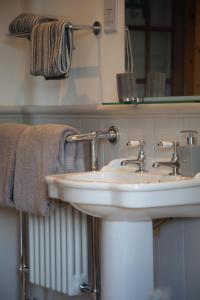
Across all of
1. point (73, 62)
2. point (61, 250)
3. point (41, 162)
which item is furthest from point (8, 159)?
point (73, 62)

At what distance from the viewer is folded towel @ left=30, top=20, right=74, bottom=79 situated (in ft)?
8.21

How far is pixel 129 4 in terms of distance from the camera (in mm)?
2412

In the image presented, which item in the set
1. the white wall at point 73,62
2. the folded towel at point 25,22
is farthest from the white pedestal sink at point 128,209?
the folded towel at point 25,22

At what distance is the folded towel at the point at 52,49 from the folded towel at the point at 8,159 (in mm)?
281

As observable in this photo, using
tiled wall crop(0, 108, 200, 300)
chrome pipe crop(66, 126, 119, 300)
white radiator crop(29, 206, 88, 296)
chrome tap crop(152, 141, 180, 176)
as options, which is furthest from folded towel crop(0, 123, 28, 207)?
chrome tap crop(152, 141, 180, 176)

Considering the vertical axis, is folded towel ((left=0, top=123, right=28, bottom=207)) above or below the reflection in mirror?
below

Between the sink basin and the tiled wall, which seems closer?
the sink basin

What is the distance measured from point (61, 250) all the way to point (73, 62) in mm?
892

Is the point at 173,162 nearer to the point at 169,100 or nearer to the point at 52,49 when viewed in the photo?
the point at 169,100

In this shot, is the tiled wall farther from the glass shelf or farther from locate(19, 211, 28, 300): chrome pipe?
locate(19, 211, 28, 300): chrome pipe

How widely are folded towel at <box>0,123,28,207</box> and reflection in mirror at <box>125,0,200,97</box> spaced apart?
2.04ft

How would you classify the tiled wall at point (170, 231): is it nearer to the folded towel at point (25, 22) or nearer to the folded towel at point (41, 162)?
the folded towel at point (41, 162)

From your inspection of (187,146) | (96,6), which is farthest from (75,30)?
(187,146)

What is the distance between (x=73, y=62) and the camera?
8.93ft
